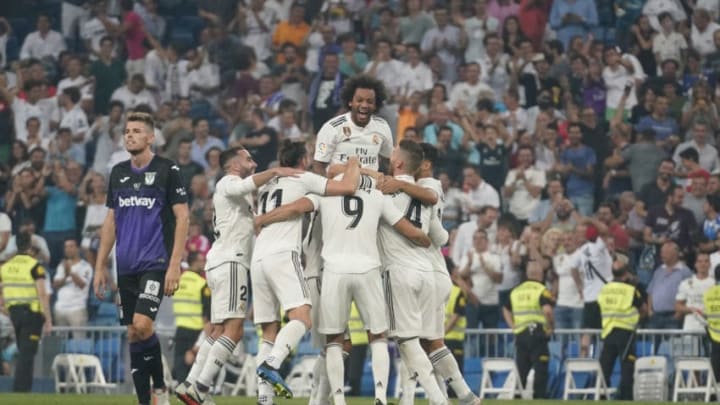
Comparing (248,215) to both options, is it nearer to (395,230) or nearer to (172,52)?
(395,230)

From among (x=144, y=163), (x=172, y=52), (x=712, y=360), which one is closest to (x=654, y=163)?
(x=712, y=360)

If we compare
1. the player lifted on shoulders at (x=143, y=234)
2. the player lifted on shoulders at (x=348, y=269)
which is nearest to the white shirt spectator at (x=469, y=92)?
the player lifted on shoulders at (x=348, y=269)

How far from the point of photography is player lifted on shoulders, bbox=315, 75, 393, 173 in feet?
54.1

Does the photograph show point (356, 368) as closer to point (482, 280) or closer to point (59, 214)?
point (482, 280)

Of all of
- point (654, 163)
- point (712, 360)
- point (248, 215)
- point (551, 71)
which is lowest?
point (712, 360)

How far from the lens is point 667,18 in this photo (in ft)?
94.6

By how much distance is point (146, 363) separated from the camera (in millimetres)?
14961

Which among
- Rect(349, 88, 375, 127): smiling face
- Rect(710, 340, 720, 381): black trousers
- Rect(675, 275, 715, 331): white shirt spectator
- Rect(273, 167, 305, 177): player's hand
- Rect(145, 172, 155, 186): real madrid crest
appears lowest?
Rect(710, 340, 720, 381): black trousers

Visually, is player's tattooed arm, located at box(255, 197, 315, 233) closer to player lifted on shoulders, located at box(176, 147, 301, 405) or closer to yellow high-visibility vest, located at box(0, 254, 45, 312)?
player lifted on shoulders, located at box(176, 147, 301, 405)

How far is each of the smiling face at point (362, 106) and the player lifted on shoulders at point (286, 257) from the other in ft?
2.47

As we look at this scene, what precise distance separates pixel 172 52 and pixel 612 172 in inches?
345

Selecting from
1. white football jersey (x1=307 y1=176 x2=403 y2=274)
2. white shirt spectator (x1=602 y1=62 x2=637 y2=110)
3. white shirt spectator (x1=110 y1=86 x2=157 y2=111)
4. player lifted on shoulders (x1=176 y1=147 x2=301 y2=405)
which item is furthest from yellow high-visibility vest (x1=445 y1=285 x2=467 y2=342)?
white shirt spectator (x1=110 y1=86 x2=157 y2=111)

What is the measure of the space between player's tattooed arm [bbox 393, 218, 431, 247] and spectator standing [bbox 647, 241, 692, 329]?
29.4 ft

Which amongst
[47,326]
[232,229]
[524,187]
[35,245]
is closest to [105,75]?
[35,245]
